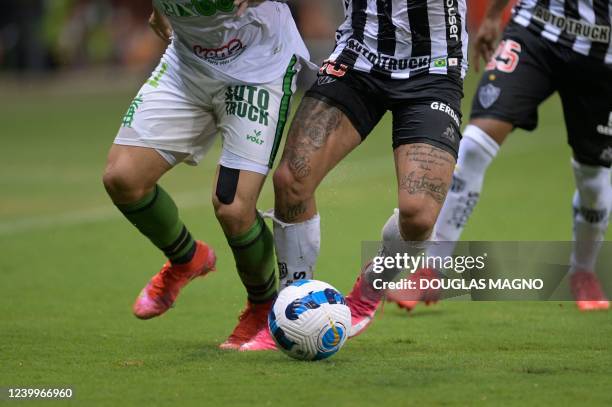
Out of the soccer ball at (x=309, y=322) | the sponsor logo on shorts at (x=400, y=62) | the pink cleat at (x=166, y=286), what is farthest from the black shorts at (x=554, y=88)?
the soccer ball at (x=309, y=322)

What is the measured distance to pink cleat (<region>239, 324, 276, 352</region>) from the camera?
20.2ft

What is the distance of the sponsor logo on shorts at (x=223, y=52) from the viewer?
6309 millimetres

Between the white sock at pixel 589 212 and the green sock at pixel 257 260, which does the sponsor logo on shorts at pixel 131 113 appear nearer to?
the green sock at pixel 257 260

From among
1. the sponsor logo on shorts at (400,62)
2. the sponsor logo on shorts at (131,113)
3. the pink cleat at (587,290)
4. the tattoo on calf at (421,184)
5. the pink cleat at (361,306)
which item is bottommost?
the pink cleat at (587,290)

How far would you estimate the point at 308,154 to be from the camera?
20.2 feet

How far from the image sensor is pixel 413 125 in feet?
20.6

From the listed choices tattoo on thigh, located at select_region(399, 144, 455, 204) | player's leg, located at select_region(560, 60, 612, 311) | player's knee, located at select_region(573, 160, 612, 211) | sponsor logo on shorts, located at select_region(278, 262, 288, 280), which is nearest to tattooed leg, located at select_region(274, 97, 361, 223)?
sponsor logo on shorts, located at select_region(278, 262, 288, 280)

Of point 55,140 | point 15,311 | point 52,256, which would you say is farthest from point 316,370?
point 55,140

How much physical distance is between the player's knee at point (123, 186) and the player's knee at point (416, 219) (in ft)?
4.26

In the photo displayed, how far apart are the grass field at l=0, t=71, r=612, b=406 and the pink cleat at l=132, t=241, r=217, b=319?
0.16 m

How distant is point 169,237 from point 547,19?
102 inches

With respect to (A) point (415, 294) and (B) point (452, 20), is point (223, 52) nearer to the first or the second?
(B) point (452, 20)

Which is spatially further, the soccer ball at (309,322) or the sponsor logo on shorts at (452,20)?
the sponsor logo on shorts at (452,20)

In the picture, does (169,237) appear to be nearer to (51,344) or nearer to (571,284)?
Answer: (51,344)
